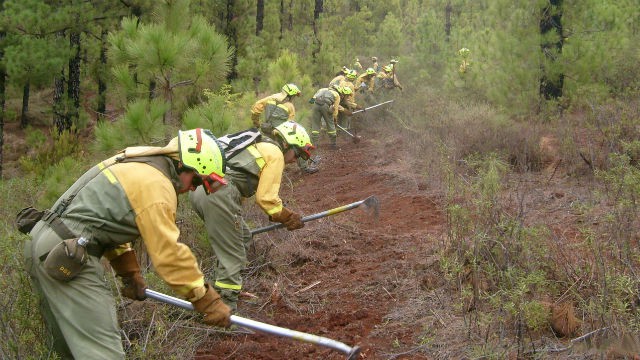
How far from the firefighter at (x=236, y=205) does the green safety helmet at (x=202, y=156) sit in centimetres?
142

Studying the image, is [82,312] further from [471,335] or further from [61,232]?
[471,335]

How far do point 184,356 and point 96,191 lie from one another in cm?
142

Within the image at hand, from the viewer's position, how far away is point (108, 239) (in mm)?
3059

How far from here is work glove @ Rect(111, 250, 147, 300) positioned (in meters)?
3.59

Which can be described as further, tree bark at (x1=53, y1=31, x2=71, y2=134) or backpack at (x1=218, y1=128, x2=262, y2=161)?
tree bark at (x1=53, y1=31, x2=71, y2=134)

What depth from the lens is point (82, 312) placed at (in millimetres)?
2908

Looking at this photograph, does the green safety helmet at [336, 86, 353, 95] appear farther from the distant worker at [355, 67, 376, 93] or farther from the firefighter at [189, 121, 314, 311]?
the firefighter at [189, 121, 314, 311]

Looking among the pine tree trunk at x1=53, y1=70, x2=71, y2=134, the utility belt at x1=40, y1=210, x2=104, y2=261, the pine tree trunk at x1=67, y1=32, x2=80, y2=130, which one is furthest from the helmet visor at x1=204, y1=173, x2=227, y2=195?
the pine tree trunk at x1=53, y1=70, x2=71, y2=134

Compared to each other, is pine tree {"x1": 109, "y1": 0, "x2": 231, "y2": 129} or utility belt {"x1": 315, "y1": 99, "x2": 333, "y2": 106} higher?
pine tree {"x1": 109, "y1": 0, "x2": 231, "y2": 129}

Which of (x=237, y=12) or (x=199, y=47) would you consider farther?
(x=237, y=12)

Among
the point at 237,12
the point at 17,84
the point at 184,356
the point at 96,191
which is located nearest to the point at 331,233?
the point at 184,356

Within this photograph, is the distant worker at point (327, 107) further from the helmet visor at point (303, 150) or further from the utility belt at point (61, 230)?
the utility belt at point (61, 230)

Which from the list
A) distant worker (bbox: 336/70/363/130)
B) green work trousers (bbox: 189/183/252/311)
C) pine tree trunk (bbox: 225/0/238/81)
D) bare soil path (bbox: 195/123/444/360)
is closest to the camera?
bare soil path (bbox: 195/123/444/360)

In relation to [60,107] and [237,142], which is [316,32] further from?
[237,142]
